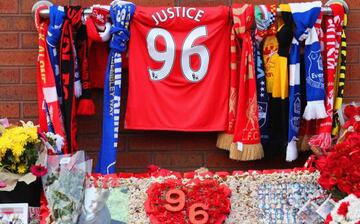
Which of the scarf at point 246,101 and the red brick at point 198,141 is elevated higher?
the scarf at point 246,101

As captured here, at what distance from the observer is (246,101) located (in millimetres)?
3641

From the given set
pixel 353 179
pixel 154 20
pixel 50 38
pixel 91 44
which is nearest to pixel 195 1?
pixel 154 20

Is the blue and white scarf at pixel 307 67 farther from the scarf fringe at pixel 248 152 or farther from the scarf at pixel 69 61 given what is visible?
the scarf at pixel 69 61

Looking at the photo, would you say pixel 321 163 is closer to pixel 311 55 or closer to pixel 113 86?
pixel 311 55

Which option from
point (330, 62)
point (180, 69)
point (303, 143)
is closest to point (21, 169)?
point (180, 69)

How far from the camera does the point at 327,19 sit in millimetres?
3695

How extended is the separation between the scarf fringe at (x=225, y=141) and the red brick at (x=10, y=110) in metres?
1.34

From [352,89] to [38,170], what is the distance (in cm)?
215

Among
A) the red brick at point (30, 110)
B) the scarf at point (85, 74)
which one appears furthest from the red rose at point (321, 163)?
the red brick at point (30, 110)

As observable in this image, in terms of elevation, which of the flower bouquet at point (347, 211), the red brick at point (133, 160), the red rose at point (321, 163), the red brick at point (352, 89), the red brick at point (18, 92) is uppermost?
the red brick at point (352, 89)

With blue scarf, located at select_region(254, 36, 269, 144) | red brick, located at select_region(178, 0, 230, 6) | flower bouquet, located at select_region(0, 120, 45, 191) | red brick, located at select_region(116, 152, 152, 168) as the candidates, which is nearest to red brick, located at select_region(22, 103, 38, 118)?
red brick, located at select_region(116, 152, 152, 168)

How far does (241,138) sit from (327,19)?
0.94m

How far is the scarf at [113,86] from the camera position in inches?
141

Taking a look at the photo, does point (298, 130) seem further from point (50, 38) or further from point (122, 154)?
point (50, 38)
